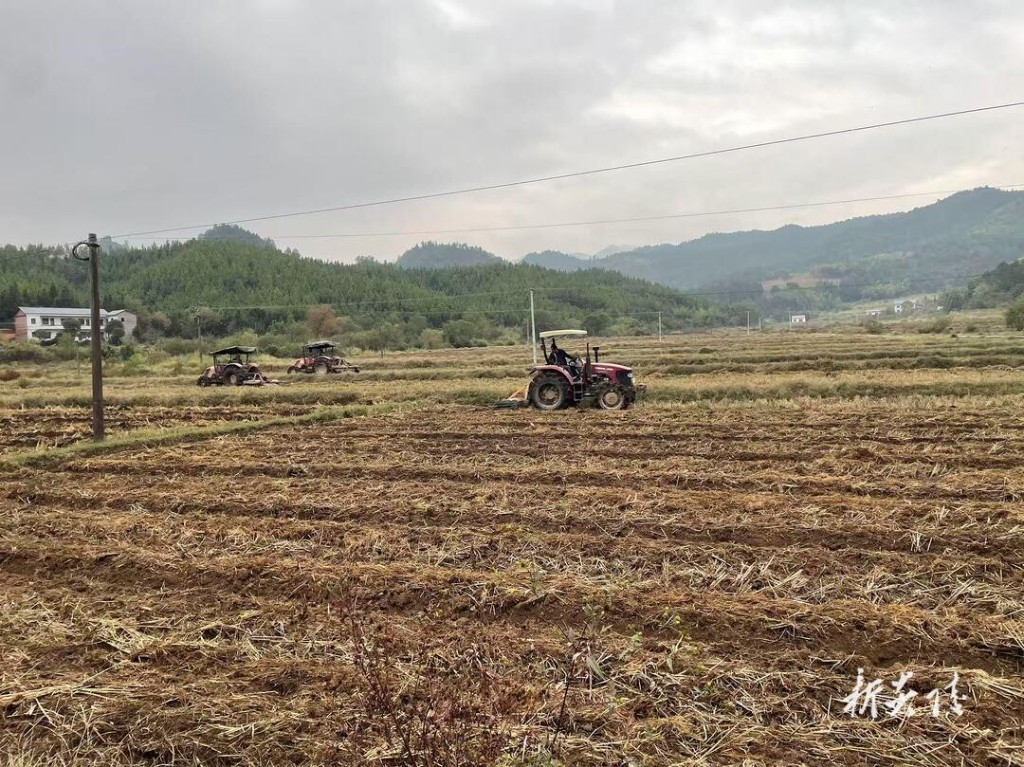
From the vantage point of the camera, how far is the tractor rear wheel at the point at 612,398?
1568 cm

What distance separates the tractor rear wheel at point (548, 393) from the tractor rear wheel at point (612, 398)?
0.83 m

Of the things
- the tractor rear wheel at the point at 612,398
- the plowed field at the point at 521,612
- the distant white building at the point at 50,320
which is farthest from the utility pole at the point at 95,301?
the distant white building at the point at 50,320

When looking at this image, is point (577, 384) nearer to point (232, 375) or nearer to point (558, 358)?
point (558, 358)

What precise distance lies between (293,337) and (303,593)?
217 ft

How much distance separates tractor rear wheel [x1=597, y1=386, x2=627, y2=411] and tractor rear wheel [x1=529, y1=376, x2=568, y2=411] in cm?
83

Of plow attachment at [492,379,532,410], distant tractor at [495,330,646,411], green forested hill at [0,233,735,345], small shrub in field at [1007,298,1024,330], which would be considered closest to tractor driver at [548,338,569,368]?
distant tractor at [495,330,646,411]

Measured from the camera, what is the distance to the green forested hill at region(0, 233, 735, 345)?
77188mm

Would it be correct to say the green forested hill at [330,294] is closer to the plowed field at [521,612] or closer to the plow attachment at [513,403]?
the plow attachment at [513,403]

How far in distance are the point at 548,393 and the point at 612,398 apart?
1.47 m

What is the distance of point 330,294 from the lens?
99.8 m

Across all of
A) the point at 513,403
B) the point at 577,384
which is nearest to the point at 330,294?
the point at 513,403

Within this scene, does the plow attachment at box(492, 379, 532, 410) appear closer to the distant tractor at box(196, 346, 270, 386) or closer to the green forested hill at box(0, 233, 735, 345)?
the distant tractor at box(196, 346, 270, 386)

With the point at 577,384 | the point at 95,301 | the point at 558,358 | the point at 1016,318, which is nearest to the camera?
the point at 95,301

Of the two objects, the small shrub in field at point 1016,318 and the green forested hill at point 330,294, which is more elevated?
the green forested hill at point 330,294
